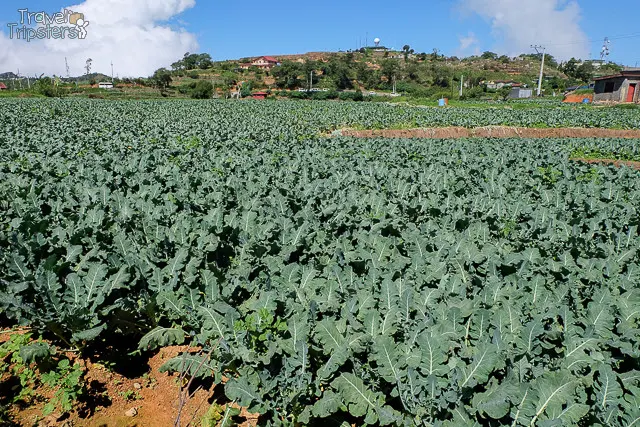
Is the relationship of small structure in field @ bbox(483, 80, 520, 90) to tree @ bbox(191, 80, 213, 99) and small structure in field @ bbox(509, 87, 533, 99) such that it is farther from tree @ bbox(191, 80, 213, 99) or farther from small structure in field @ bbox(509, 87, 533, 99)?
tree @ bbox(191, 80, 213, 99)

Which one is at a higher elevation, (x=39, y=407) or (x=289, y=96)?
(x=289, y=96)

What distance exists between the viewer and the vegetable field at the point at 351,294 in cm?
270

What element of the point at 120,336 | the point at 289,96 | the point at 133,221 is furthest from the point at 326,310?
the point at 289,96

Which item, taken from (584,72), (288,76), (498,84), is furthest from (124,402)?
(584,72)

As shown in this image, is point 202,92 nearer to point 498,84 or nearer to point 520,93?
point 520,93

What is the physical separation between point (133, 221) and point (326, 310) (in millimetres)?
3394

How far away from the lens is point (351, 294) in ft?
12.5

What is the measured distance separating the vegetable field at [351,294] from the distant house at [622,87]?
64834 millimetres

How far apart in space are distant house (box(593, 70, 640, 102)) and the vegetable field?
64.8 metres

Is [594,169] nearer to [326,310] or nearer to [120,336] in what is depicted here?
[326,310]

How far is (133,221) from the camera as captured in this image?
5.71 m

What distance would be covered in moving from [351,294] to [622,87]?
72424mm

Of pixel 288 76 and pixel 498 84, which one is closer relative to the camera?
→ pixel 288 76

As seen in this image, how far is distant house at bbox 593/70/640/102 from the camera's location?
59250 millimetres
